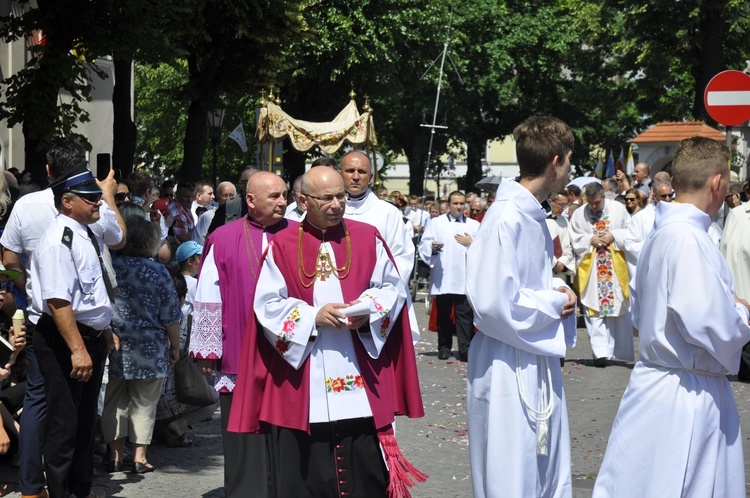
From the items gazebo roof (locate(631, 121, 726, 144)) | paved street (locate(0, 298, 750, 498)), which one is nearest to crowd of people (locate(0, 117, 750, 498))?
paved street (locate(0, 298, 750, 498))

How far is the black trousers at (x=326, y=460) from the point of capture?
577 cm

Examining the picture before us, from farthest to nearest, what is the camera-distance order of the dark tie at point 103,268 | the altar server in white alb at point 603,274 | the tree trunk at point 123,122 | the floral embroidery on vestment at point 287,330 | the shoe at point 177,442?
the tree trunk at point 123,122, the altar server in white alb at point 603,274, the shoe at point 177,442, the dark tie at point 103,268, the floral embroidery on vestment at point 287,330

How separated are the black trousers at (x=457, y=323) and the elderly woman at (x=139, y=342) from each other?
6435mm

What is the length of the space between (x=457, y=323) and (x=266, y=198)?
7.63 m

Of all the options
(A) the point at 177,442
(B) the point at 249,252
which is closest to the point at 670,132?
(A) the point at 177,442

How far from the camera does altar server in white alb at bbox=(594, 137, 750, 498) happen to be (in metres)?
4.82

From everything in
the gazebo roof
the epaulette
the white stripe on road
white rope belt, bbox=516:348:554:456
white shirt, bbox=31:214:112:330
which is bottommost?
white rope belt, bbox=516:348:554:456

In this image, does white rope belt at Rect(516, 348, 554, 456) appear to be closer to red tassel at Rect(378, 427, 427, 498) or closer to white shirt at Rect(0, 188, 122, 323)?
red tassel at Rect(378, 427, 427, 498)

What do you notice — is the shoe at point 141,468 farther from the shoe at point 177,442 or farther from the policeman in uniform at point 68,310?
the policeman in uniform at point 68,310

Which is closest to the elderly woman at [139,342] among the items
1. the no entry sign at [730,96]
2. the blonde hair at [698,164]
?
the blonde hair at [698,164]

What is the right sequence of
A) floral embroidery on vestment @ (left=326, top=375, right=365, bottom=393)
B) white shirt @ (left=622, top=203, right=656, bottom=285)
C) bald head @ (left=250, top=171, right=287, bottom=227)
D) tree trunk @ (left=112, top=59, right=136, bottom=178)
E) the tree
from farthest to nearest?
the tree < tree trunk @ (left=112, top=59, right=136, bottom=178) < white shirt @ (left=622, top=203, right=656, bottom=285) < bald head @ (left=250, top=171, right=287, bottom=227) < floral embroidery on vestment @ (left=326, top=375, right=365, bottom=393)

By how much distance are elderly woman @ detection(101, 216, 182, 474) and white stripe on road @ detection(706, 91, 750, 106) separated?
7.15m

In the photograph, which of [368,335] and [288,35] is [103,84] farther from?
[368,335]

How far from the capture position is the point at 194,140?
79.9ft
